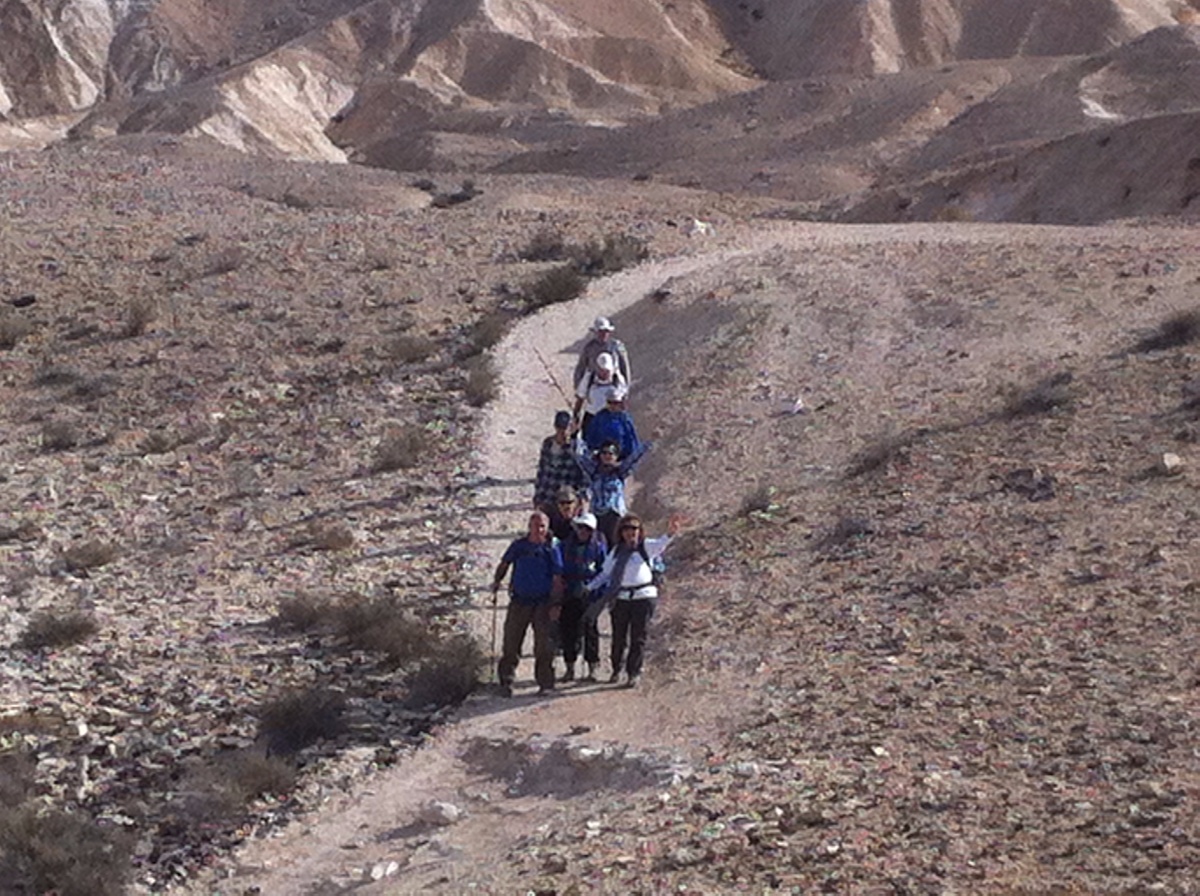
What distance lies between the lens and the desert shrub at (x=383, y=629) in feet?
41.1

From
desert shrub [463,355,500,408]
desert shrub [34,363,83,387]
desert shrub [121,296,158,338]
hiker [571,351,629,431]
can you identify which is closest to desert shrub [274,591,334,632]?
hiker [571,351,629,431]

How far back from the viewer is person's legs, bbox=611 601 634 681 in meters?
10.9

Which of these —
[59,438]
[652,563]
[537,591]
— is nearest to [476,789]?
[537,591]

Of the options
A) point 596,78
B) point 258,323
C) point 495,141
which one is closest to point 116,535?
point 258,323

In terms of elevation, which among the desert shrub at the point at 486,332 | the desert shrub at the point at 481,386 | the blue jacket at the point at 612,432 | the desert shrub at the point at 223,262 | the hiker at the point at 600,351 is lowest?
the desert shrub at the point at 481,386

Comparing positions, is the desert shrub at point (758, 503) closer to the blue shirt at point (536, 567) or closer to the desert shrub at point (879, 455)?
the desert shrub at point (879, 455)

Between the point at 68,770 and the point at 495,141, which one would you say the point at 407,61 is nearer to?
the point at 495,141

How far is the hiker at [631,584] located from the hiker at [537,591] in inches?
11.6

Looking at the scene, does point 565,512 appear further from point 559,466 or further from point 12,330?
→ point 12,330

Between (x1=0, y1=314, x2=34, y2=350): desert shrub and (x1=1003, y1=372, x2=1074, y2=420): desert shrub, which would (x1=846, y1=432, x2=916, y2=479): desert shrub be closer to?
(x1=1003, y1=372, x2=1074, y2=420): desert shrub

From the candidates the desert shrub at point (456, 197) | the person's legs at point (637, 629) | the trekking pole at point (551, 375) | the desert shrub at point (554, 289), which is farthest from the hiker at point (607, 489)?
the desert shrub at point (456, 197)

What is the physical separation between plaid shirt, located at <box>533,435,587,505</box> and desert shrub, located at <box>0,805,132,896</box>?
4.22 meters

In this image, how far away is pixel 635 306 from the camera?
23312mm

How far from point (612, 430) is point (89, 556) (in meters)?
5.30
